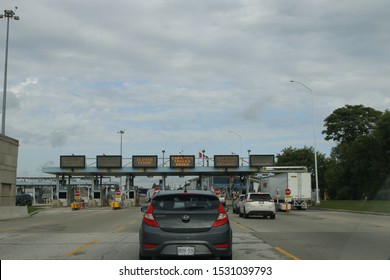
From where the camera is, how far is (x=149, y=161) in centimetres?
6400

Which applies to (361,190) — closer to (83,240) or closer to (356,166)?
(356,166)

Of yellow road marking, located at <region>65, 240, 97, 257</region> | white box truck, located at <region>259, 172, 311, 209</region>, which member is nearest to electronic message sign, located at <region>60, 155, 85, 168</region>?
white box truck, located at <region>259, 172, 311, 209</region>

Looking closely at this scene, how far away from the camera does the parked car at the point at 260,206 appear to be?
1145 inches

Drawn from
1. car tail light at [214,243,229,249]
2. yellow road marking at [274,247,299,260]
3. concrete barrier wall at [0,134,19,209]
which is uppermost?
concrete barrier wall at [0,134,19,209]

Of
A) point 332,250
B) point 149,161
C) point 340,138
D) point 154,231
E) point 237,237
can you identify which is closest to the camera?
point 154,231

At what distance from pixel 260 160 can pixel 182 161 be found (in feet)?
32.9

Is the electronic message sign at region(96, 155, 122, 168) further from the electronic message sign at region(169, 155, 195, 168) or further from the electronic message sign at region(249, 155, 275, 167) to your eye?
the electronic message sign at region(249, 155, 275, 167)

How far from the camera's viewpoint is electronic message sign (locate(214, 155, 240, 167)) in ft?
208

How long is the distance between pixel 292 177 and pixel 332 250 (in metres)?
30.7

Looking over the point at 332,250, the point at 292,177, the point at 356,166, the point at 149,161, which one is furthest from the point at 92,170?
the point at 332,250

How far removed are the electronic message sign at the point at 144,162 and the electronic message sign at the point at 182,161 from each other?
7.23ft

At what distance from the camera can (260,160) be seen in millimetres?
Answer: 63281

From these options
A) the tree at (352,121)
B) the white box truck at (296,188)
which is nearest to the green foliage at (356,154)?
the tree at (352,121)

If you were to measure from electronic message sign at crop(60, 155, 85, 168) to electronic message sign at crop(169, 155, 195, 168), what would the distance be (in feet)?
37.5
